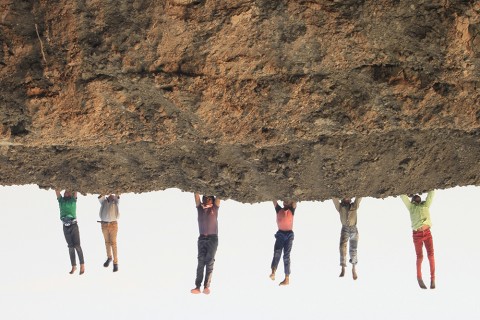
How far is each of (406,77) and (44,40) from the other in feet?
9.16

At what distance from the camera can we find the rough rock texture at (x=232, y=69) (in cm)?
571

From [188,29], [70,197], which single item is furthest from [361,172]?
[70,197]

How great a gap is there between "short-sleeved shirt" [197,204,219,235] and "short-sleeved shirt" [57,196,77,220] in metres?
1.93

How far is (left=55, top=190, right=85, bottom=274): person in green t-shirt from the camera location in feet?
36.4

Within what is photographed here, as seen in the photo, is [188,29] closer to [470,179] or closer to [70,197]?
[470,179]

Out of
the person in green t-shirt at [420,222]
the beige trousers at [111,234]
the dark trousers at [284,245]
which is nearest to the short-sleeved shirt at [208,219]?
the dark trousers at [284,245]

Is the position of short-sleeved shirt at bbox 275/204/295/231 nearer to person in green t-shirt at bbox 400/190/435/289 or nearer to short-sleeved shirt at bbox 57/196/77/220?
person in green t-shirt at bbox 400/190/435/289

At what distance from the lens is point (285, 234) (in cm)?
1105

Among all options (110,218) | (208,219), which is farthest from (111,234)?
(208,219)

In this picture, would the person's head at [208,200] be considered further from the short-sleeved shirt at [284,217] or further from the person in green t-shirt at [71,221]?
the person in green t-shirt at [71,221]

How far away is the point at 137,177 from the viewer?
846 centimetres

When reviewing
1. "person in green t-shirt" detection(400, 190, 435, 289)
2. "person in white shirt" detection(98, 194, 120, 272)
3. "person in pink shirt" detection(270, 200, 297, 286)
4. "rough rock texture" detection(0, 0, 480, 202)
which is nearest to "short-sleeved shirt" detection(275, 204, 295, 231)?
"person in pink shirt" detection(270, 200, 297, 286)

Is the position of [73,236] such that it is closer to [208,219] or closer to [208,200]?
[208,219]

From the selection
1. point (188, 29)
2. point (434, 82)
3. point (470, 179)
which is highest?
point (188, 29)
